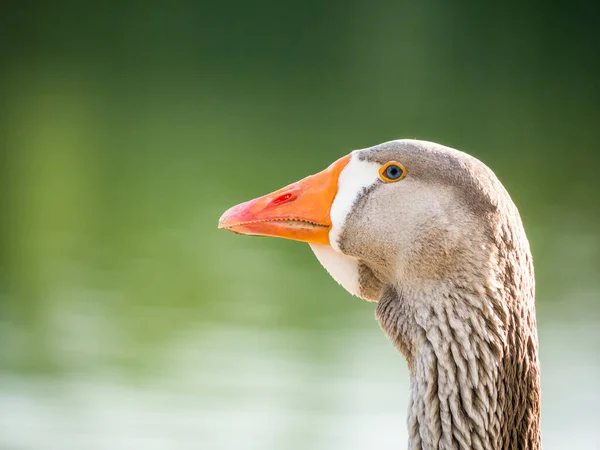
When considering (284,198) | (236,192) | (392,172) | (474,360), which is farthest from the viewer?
(236,192)

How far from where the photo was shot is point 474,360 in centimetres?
315

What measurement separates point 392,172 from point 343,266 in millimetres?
387

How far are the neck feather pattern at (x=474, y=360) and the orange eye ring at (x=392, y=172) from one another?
0.37 metres

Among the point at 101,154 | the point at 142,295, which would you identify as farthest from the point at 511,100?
the point at 142,295

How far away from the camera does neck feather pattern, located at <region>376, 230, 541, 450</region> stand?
3158mm

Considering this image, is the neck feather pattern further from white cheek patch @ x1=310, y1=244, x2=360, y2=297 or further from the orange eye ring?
the orange eye ring

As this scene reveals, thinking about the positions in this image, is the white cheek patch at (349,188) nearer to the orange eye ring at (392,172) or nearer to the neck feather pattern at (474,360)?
the orange eye ring at (392,172)

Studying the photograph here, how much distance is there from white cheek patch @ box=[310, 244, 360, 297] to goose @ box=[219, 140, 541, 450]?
0.31ft

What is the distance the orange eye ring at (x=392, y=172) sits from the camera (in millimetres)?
3320

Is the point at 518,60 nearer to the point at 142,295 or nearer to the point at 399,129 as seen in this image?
the point at 399,129

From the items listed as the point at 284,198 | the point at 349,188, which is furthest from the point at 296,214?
the point at 349,188

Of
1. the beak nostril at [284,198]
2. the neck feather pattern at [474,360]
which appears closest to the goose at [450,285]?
the neck feather pattern at [474,360]

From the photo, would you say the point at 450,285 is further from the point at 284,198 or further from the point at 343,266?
the point at 284,198

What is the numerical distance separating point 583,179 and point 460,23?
36.2 feet
